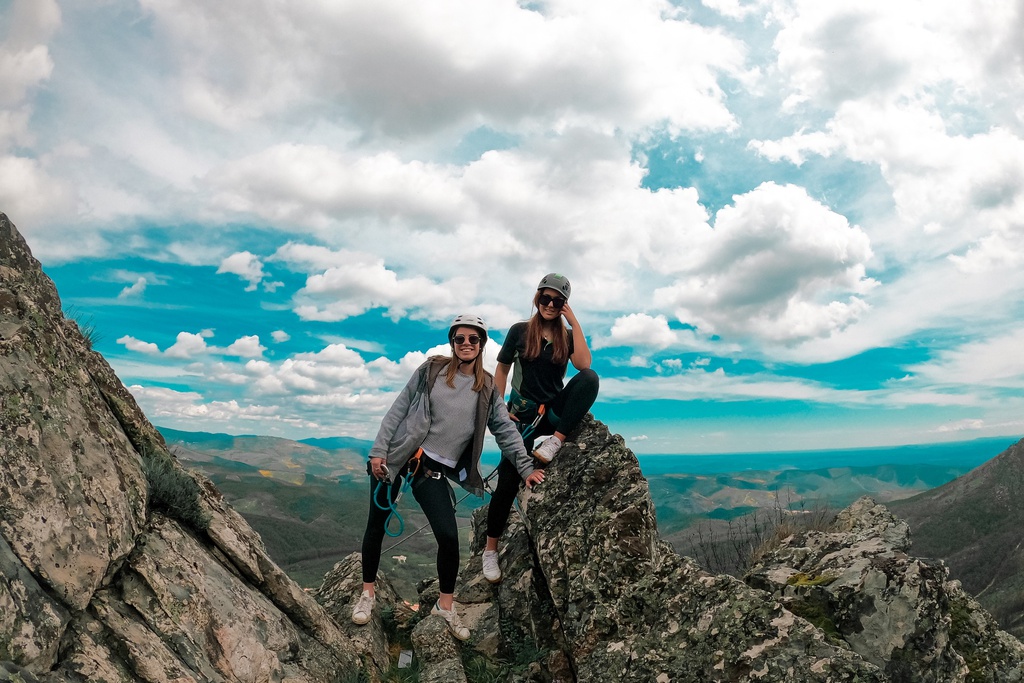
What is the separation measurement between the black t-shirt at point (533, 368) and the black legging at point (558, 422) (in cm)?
22

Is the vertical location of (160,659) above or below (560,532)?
below

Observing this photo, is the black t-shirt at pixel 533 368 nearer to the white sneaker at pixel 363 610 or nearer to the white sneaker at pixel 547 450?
the white sneaker at pixel 547 450

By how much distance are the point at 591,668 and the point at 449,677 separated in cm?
200

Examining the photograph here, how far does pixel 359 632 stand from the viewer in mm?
9430

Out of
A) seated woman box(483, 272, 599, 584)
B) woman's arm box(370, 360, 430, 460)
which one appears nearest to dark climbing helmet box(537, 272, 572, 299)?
seated woman box(483, 272, 599, 584)

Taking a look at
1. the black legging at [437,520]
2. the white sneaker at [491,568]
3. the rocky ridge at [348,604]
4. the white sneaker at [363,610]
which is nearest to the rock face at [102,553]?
the rocky ridge at [348,604]

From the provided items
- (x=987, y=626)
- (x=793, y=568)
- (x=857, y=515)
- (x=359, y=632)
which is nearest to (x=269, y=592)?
(x=359, y=632)

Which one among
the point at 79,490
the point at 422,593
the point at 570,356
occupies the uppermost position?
the point at 570,356

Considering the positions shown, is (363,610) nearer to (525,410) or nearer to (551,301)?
(525,410)

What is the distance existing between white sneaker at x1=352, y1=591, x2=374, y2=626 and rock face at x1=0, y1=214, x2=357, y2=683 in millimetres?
707

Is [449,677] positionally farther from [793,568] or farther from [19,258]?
[19,258]

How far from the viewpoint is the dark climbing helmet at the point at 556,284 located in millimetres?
9914

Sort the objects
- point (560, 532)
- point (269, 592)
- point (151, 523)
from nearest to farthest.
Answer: point (151, 523)
point (269, 592)
point (560, 532)

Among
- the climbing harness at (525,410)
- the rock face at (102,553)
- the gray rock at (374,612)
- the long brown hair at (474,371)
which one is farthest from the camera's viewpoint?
the climbing harness at (525,410)
